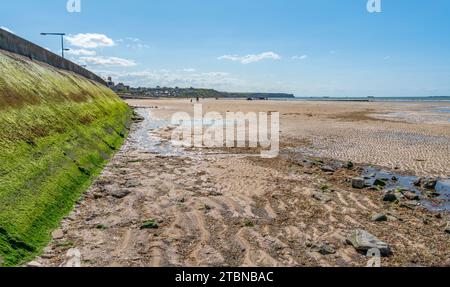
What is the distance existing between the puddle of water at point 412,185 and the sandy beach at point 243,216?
0.21 metres

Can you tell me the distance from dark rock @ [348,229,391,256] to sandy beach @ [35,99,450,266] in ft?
0.43

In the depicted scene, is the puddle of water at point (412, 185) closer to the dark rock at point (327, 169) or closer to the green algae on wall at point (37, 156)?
the dark rock at point (327, 169)

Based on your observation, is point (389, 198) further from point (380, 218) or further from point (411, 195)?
point (380, 218)

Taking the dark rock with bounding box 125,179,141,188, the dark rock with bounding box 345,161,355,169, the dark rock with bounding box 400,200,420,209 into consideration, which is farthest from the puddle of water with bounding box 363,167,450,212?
the dark rock with bounding box 125,179,141,188

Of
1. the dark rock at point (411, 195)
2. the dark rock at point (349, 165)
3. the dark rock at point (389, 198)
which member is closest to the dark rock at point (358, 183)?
the dark rock at point (411, 195)

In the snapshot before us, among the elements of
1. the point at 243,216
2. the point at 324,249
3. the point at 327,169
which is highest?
the point at 327,169

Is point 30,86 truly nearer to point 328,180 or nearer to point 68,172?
point 68,172

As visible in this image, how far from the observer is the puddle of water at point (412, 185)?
11148 mm

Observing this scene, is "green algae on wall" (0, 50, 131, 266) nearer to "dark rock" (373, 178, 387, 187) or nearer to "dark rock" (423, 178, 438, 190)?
"dark rock" (373, 178, 387, 187)

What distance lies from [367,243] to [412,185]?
713 centimetres

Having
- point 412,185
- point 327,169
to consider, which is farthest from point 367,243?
point 327,169

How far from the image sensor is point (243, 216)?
9688 mm

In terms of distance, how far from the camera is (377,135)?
28062mm

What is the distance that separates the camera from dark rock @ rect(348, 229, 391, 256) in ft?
24.4
